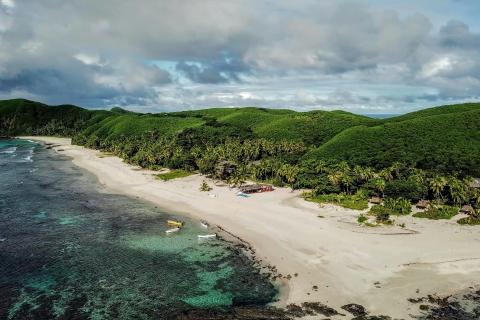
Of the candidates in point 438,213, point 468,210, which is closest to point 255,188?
point 438,213

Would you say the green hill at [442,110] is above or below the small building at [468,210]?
above

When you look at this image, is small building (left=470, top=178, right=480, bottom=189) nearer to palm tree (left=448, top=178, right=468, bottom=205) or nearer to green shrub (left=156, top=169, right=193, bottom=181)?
palm tree (left=448, top=178, right=468, bottom=205)

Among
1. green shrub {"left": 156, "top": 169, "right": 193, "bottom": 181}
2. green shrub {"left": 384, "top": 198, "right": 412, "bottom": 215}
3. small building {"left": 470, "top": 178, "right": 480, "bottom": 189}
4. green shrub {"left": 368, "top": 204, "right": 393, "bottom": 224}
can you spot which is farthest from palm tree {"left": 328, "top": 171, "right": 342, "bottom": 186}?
green shrub {"left": 156, "top": 169, "right": 193, "bottom": 181}

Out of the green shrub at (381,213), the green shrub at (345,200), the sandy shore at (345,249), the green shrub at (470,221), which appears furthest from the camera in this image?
the green shrub at (345,200)

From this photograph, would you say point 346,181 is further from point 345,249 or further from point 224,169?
point 224,169

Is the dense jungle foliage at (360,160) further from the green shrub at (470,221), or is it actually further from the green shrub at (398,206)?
the green shrub at (470,221)

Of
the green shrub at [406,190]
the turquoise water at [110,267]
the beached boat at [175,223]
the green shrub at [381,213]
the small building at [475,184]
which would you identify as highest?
the small building at [475,184]

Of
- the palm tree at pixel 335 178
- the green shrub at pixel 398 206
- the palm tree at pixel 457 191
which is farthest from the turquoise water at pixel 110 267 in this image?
the palm tree at pixel 457 191
